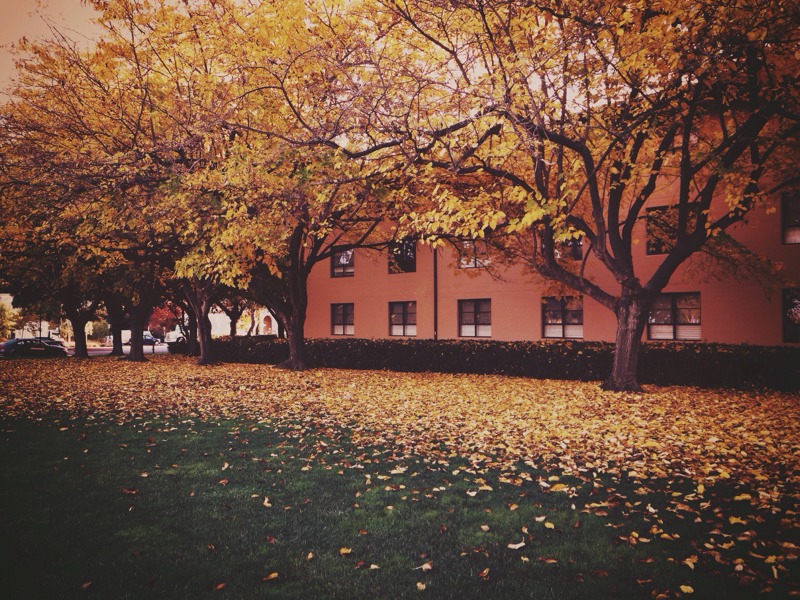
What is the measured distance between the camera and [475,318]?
2378 centimetres

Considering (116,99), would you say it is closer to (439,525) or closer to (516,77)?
(516,77)

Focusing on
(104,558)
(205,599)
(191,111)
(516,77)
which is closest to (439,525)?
(205,599)

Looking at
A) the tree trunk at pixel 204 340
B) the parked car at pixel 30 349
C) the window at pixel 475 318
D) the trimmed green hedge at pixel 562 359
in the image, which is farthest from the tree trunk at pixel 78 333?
the window at pixel 475 318

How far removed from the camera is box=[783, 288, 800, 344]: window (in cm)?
1675

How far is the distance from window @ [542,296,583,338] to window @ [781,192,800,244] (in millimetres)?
7209

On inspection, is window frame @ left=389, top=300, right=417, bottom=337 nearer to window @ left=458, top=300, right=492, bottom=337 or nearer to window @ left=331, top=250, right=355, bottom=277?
window @ left=458, top=300, right=492, bottom=337

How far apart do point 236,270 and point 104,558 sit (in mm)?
10673

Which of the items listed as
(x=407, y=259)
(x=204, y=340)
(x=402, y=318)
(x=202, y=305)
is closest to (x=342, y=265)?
(x=407, y=259)

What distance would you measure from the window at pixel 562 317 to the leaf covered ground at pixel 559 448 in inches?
238

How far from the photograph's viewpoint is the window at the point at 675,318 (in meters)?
18.7

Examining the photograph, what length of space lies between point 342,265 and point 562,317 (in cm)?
1291

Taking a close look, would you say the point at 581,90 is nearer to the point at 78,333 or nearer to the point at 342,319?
the point at 342,319

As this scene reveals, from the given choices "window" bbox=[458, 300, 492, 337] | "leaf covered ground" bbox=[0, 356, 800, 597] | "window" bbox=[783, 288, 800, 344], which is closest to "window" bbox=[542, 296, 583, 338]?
"window" bbox=[458, 300, 492, 337]

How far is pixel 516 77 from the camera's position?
26.0 feet
